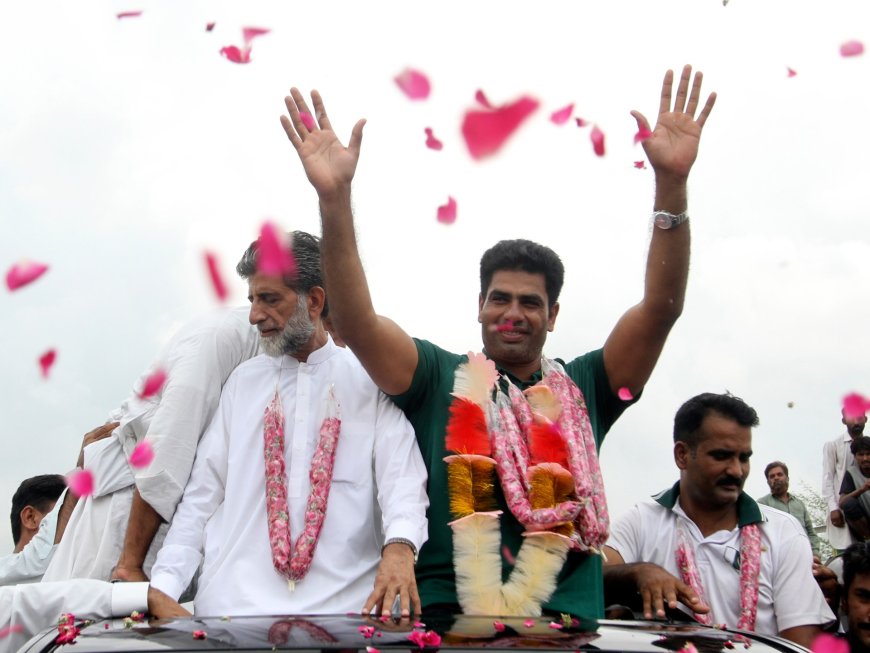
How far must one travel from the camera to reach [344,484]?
12.0ft

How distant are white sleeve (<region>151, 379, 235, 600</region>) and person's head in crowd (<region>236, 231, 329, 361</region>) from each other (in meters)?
0.26

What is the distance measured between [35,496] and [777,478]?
19.5ft

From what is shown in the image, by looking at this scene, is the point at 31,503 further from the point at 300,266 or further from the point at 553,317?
the point at 553,317

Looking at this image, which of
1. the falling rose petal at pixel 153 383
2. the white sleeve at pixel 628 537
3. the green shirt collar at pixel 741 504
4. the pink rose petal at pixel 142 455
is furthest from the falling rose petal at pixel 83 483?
the green shirt collar at pixel 741 504

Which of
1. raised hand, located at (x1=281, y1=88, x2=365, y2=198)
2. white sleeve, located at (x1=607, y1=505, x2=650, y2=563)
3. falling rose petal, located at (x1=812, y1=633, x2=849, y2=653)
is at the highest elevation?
raised hand, located at (x1=281, y1=88, x2=365, y2=198)

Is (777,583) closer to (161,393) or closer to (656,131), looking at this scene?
(656,131)

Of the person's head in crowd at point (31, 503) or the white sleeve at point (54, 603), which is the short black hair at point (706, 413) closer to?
the white sleeve at point (54, 603)

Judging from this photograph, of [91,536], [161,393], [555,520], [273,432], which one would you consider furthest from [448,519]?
[91,536]

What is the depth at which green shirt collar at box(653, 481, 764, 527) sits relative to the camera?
4375 mm

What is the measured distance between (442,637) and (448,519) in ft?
4.45

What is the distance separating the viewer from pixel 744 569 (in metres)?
4.20

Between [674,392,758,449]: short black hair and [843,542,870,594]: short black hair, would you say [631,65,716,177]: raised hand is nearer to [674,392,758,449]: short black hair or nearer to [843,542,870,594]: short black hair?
[674,392,758,449]: short black hair

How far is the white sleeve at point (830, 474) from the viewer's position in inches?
345

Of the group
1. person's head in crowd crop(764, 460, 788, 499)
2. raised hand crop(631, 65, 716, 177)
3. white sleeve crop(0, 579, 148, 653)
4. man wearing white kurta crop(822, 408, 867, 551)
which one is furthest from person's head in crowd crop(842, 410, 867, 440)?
white sleeve crop(0, 579, 148, 653)
